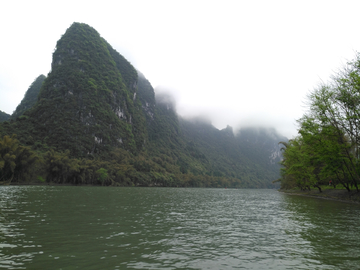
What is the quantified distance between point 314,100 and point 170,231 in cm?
3744

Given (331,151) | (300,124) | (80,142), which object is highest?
(80,142)

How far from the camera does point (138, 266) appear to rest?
912cm

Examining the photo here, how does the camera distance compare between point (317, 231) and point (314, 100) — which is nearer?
point (317, 231)

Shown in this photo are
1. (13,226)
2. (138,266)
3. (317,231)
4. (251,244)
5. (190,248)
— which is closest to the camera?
(138,266)

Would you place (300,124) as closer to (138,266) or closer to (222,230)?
(222,230)

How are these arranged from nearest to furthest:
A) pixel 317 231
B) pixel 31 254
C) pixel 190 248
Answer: pixel 31 254
pixel 190 248
pixel 317 231

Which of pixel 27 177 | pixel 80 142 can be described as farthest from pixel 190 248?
pixel 80 142

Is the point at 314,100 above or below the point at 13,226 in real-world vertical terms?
above

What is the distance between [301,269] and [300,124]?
39601 millimetres

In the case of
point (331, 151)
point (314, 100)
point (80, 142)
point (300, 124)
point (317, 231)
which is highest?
point (80, 142)

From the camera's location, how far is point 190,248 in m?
12.1

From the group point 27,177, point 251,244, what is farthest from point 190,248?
point 27,177

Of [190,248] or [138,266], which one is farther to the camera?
[190,248]

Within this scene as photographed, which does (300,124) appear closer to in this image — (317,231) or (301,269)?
(317,231)
